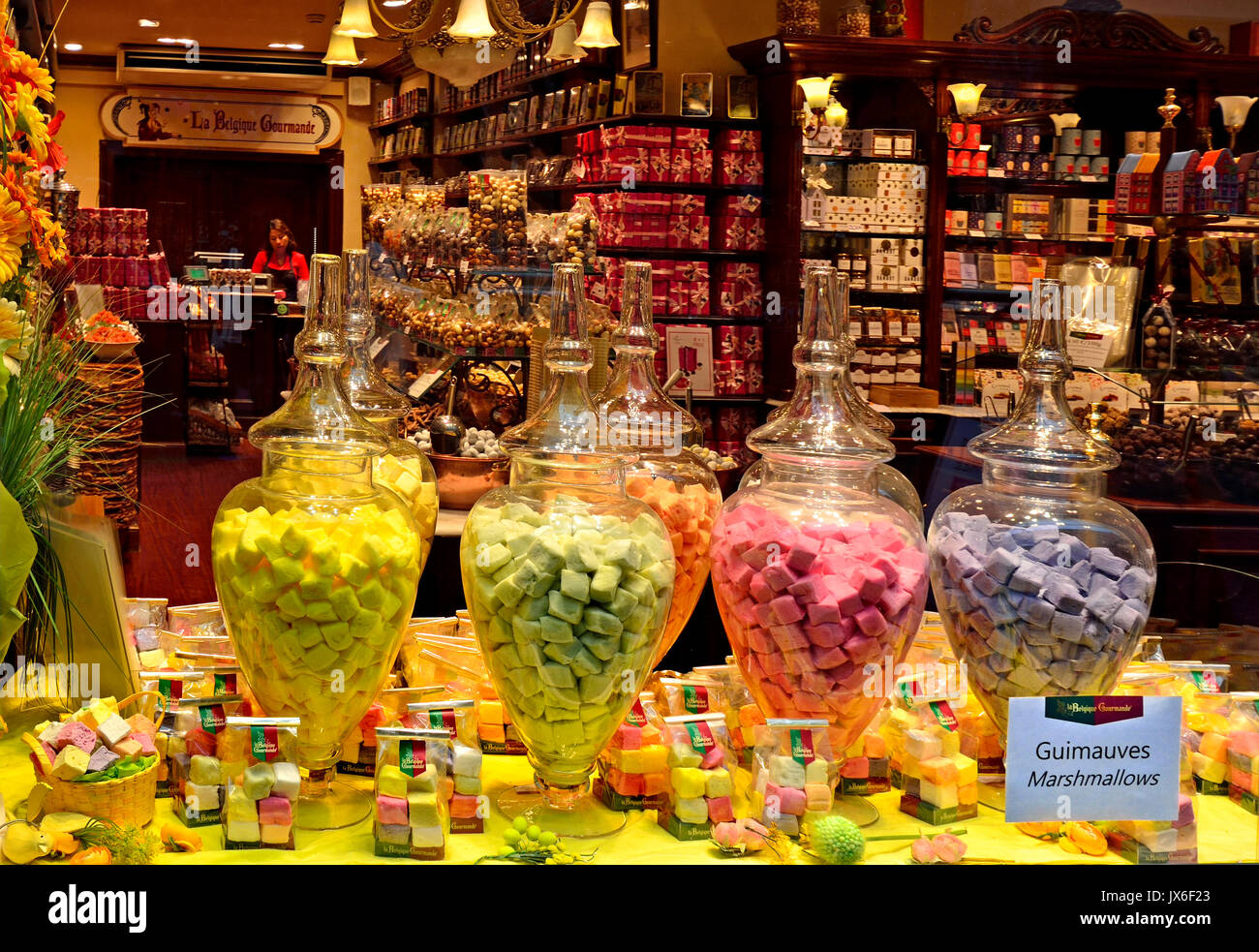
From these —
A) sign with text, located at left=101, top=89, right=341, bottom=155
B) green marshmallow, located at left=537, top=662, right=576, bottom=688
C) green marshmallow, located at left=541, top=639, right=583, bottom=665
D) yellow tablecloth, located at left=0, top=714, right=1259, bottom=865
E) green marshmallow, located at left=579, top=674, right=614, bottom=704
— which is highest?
sign with text, located at left=101, top=89, right=341, bottom=155

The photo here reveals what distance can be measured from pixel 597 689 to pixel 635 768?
0.13 meters

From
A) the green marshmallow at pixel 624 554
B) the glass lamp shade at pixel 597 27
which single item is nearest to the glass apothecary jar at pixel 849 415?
the green marshmallow at pixel 624 554

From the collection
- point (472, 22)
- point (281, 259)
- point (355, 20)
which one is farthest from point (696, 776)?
point (472, 22)

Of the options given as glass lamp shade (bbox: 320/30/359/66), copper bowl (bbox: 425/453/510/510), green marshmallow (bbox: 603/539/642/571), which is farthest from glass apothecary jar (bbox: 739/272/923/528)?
glass lamp shade (bbox: 320/30/359/66)

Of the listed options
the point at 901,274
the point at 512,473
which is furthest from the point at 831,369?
the point at 901,274

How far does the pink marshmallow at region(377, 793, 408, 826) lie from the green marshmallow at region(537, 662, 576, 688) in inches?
6.6

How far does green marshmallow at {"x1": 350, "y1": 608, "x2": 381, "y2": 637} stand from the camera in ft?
3.87

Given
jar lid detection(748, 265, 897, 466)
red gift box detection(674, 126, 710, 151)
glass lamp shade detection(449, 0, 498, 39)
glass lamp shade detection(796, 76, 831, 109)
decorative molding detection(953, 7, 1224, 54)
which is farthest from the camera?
red gift box detection(674, 126, 710, 151)

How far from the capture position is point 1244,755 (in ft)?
4.40

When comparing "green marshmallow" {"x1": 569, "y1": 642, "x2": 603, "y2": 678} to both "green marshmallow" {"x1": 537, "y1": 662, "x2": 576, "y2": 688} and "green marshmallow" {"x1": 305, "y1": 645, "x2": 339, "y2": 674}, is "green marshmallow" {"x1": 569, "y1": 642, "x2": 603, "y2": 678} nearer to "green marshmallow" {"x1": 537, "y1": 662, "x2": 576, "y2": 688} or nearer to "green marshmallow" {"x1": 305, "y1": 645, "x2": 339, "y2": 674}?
"green marshmallow" {"x1": 537, "y1": 662, "x2": 576, "y2": 688}

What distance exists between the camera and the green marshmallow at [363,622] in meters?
1.18

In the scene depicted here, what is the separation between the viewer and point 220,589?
3.99ft

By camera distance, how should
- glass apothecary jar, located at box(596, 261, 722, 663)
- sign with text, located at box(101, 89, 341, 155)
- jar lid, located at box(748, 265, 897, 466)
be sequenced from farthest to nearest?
1. sign with text, located at box(101, 89, 341, 155)
2. glass apothecary jar, located at box(596, 261, 722, 663)
3. jar lid, located at box(748, 265, 897, 466)
